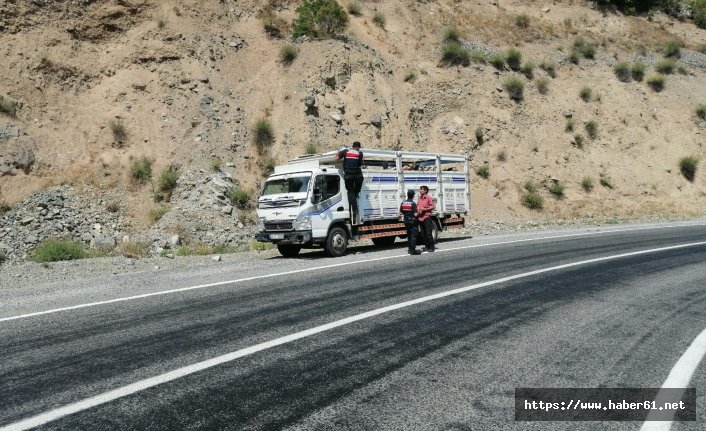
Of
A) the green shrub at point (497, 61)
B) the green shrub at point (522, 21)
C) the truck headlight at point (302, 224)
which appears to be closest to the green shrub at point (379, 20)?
the green shrub at point (497, 61)

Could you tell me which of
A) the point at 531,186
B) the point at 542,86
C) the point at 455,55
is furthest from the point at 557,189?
the point at 455,55

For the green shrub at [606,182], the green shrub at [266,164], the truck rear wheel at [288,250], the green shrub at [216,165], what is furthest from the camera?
the green shrub at [606,182]

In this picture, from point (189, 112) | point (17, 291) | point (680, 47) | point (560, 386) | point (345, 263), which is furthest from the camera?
point (680, 47)

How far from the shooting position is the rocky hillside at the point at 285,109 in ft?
68.0

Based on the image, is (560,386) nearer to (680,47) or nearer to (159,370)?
(159,370)

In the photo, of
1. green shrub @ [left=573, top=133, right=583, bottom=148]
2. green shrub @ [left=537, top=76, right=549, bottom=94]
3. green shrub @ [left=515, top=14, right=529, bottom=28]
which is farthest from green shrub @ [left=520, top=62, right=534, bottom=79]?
green shrub @ [left=515, top=14, right=529, bottom=28]

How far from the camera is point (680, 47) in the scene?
39.8 metres

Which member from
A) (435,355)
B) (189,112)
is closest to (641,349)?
(435,355)

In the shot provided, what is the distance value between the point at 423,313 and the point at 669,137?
33.5 metres

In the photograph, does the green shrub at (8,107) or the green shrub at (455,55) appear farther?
the green shrub at (455,55)

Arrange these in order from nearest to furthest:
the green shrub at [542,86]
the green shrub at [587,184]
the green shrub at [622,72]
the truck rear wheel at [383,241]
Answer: the truck rear wheel at [383,241] < the green shrub at [587,184] < the green shrub at [542,86] < the green shrub at [622,72]

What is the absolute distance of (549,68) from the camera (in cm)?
3425

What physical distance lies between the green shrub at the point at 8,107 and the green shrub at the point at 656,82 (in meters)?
38.6

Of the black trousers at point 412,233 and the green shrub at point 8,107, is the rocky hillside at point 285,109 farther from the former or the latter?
the black trousers at point 412,233
